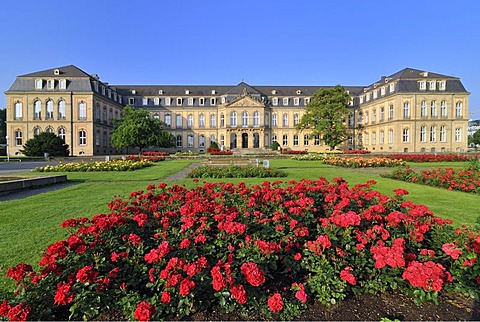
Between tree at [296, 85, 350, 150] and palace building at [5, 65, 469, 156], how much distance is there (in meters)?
3.36

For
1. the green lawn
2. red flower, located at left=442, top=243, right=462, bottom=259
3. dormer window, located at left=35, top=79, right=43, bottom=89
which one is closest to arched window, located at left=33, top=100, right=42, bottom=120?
dormer window, located at left=35, top=79, right=43, bottom=89

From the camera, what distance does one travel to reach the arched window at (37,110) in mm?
41656

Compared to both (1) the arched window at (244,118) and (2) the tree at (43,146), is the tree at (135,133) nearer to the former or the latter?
(2) the tree at (43,146)

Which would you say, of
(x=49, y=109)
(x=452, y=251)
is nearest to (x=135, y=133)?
(x=49, y=109)

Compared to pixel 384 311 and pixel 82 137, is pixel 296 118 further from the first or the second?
pixel 384 311

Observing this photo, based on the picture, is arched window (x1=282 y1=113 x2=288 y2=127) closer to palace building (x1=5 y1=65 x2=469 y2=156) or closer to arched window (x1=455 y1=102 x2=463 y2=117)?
palace building (x1=5 y1=65 x2=469 y2=156)

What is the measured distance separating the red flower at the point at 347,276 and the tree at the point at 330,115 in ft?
136

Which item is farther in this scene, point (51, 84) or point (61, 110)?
point (61, 110)

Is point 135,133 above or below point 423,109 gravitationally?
below

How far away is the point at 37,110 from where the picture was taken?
1650 inches

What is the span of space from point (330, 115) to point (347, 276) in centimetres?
4431

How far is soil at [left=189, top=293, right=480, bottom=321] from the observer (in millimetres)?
2303

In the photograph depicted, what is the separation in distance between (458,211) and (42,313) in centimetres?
759

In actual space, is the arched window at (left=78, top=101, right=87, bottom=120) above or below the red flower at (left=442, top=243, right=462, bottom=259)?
above
